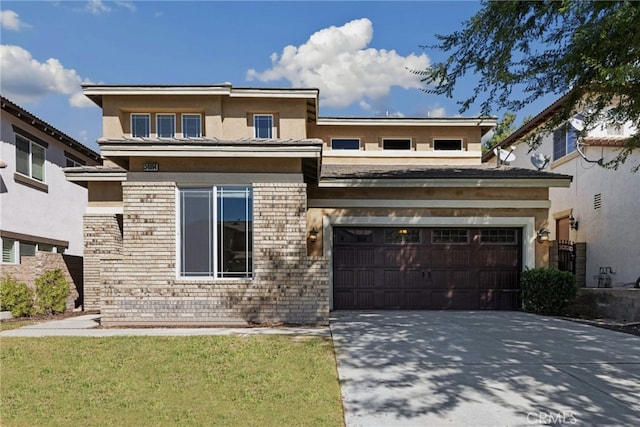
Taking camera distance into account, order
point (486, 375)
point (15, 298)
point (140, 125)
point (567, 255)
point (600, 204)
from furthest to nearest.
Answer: point (140, 125)
point (567, 255)
point (600, 204)
point (15, 298)
point (486, 375)

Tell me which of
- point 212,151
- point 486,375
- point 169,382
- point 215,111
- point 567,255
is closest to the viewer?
point 169,382

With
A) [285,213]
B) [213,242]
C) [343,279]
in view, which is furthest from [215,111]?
[343,279]

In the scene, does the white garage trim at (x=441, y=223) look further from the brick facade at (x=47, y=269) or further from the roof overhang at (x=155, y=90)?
the brick facade at (x=47, y=269)

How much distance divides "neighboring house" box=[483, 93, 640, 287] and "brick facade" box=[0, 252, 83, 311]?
13.3m

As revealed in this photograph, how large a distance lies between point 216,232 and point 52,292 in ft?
17.6

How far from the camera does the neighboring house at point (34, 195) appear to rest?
12.8 m

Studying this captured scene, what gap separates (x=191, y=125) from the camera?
15078 mm

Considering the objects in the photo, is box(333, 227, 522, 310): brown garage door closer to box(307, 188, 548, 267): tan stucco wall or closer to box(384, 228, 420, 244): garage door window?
box(384, 228, 420, 244): garage door window

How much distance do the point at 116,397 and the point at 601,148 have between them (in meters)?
15.1

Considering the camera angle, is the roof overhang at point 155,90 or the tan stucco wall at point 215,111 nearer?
the roof overhang at point 155,90

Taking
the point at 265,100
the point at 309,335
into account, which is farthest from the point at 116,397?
the point at 265,100

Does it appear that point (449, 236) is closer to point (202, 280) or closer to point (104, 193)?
point (202, 280)

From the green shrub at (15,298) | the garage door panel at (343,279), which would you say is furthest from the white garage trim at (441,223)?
the green shrub at (15,298)

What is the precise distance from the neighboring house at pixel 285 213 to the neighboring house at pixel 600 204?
2.91 meters
